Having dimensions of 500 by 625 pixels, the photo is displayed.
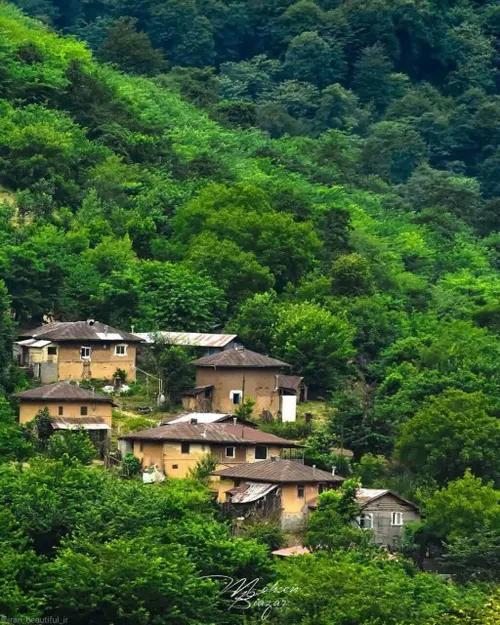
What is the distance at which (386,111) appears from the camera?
424ft

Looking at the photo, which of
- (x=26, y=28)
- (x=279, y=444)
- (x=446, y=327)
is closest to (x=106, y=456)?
(x=279, y=444)

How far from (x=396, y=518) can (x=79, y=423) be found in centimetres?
922

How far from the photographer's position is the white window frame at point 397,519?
206ft

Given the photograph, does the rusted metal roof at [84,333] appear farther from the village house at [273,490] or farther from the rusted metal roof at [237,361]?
the village house at [273,490]

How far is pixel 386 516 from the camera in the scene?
62.7m

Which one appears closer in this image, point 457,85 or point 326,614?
point 326,614

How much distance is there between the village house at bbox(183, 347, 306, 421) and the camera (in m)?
69.0

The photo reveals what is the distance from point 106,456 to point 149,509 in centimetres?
791

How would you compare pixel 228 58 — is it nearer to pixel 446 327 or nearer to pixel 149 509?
pixel 446 327

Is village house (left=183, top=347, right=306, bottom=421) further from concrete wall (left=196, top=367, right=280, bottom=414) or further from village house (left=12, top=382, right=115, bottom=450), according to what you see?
village house (left=12, top=382, right=115, bottom=450)

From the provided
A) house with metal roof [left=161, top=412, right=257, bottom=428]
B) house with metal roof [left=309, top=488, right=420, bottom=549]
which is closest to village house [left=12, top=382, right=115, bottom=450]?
house with metal roof [left=161, top=412, right=257, bottom=428]

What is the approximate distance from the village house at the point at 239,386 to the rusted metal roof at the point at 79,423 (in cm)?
495

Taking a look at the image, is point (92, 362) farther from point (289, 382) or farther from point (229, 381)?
point (289, 382)

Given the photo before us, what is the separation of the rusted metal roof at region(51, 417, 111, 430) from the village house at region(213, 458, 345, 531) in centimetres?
384
